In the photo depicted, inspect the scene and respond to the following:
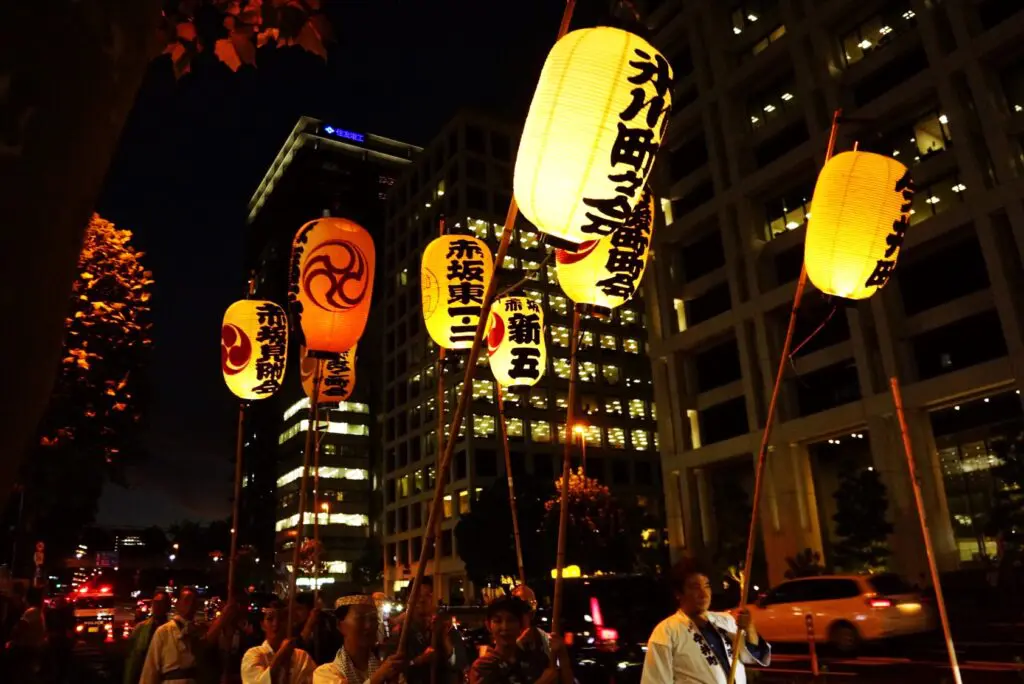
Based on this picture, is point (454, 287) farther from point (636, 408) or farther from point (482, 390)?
point (636, 408)

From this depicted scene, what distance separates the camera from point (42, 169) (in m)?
1.63

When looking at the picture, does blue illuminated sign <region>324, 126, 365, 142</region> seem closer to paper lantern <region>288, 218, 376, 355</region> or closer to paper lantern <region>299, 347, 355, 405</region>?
paper lantern <region>299, 347, 355, 405</region>

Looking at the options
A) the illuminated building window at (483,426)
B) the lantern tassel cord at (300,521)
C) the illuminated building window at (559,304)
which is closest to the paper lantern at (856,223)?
the lantern tassel cord at (300,521)

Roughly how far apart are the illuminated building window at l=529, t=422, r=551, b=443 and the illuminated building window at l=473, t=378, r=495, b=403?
385 cm

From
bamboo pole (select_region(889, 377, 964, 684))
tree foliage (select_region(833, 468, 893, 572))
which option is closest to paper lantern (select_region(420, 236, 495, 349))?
bamboo pole (select_region(889, 377, 964, 684))

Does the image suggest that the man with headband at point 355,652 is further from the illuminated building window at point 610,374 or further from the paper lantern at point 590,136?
the illuminated building window at point 610,374

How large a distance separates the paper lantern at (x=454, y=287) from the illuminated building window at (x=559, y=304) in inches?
2020

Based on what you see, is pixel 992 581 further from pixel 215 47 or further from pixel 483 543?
pixel 483 543

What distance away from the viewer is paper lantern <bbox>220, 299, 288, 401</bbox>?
985 cm

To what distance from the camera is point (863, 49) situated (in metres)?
31.9

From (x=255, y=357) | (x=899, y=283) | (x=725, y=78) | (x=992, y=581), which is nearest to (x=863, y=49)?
(x=725, y=78)

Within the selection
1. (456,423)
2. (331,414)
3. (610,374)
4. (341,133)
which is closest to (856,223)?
(456,423)

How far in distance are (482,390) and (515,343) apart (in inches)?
1919

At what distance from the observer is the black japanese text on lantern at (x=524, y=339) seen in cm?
973
